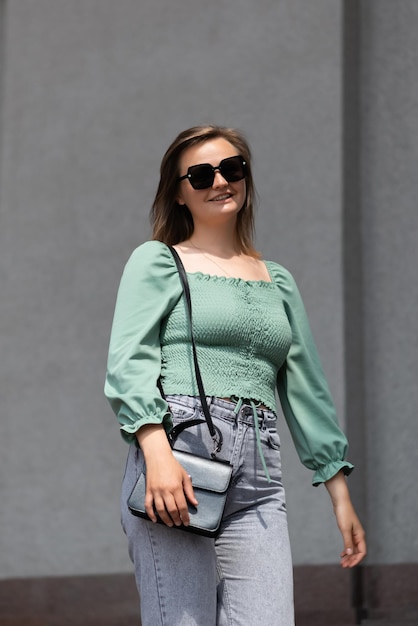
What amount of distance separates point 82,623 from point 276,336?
3.28 meters

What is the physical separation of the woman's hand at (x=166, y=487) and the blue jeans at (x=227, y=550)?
0.08m

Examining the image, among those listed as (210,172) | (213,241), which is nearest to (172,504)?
(213,241)

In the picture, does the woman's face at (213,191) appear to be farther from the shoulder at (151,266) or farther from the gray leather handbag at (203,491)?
the gray leather handbag at (203,491)

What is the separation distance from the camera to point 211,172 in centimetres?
274

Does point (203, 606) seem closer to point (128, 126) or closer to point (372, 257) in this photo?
point (372, 257)

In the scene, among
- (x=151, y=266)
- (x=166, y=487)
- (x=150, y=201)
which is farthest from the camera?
(x=150, y=201)

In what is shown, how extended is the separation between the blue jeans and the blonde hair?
580mm

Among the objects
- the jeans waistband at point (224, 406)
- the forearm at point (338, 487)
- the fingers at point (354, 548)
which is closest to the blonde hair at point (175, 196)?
the jeans waistband at point (224, 406)

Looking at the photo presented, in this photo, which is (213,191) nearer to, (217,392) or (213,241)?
(213,241)

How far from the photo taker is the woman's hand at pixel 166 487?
2.28 m

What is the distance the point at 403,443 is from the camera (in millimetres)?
4930

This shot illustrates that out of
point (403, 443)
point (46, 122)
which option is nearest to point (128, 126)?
point (46, 122)

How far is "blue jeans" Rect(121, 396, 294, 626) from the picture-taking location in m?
2.34

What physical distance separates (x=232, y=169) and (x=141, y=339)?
57cm
